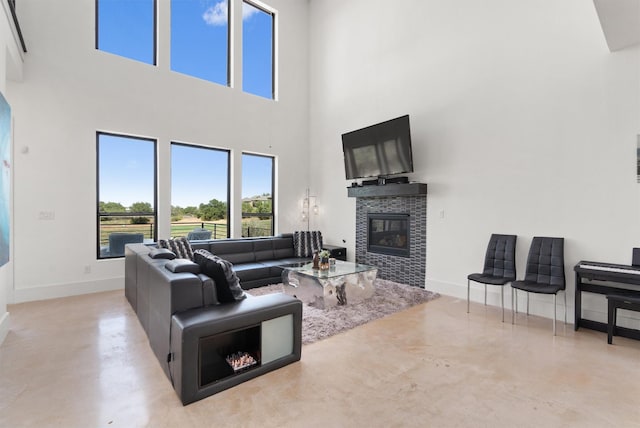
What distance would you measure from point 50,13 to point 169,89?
1.78 metres

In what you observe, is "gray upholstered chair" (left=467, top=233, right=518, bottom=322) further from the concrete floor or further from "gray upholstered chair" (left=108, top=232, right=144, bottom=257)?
"gray upholstered chair" (left=108, top=232, right=144, bottom=257)

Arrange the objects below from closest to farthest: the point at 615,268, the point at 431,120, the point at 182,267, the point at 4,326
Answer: the point at 182,267 → the point at 4,326 → the point at 615,268 → the point at 431,120

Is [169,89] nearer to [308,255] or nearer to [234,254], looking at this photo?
[234,254]

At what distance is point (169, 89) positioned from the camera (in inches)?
224

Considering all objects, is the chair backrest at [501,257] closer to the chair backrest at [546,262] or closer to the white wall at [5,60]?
the chair backrest at [546,262]

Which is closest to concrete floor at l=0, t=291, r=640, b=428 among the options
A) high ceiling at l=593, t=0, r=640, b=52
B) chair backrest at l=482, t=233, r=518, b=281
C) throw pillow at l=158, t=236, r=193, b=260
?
chair backrest at l=482, t=233, r=518, b=281

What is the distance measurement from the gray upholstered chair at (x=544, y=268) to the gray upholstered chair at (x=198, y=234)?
531 cm

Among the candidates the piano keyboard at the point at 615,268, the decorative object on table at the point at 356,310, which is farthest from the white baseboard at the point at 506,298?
the piano keyboard at the point at 615,268

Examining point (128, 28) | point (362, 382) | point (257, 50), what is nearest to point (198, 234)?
point (128, 28)

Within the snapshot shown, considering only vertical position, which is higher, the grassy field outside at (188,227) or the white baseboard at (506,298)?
the grassy field outside at (188,227)

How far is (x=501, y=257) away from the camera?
4.21 metres

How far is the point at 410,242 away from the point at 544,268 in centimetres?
205

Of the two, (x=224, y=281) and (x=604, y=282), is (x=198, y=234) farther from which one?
(x=604, y=282)

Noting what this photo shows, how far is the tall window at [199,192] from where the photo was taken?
596 centimetres
